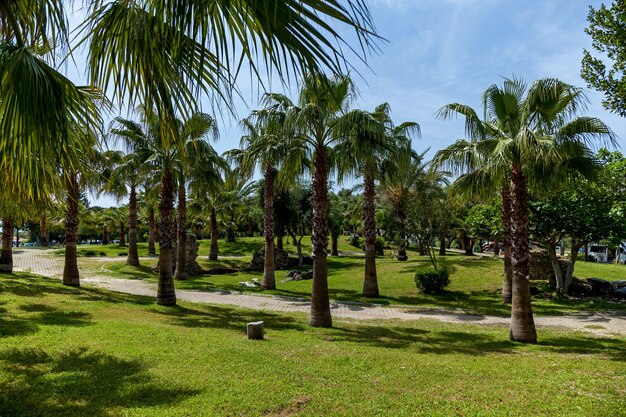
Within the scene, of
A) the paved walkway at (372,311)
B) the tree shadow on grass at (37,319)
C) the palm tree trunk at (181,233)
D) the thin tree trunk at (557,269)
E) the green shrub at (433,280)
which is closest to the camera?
the tree shadow on grass at (37,319)

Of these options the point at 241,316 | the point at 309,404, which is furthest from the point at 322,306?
the point at 309,404

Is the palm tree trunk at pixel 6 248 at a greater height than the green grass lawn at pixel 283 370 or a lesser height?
greater

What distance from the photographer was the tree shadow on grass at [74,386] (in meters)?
5.03

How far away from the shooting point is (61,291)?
55.3 ft

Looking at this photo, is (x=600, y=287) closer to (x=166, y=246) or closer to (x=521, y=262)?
(x=521, y=262)

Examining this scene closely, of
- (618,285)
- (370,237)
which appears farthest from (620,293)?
(370,237)

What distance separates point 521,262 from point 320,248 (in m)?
5.88

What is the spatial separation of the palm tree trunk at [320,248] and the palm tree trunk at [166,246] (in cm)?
632

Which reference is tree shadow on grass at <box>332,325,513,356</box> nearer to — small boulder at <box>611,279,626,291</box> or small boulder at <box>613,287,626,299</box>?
small boulder at <box>613,287,626,299</box>

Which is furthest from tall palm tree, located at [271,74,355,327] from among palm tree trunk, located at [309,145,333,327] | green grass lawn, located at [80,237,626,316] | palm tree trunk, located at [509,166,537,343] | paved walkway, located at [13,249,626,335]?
green grass lawn, located at [80,237,626,316]

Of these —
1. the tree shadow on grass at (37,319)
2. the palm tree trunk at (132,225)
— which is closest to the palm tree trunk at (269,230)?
the palm tree trunk at (132,225)

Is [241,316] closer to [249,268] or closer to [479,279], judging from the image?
[479,279]

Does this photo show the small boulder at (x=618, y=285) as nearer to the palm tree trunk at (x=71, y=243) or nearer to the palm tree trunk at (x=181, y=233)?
the palm tree trunk at (x=181, y=233)

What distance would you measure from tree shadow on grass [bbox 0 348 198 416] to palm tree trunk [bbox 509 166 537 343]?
9.26 m
